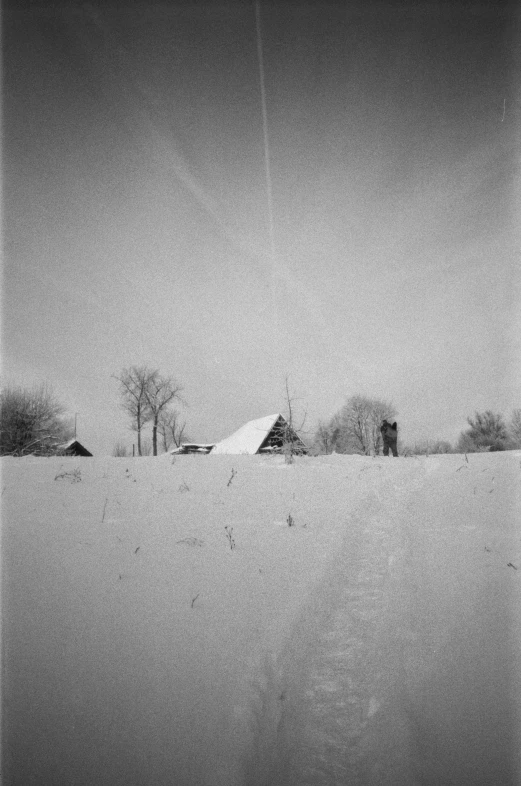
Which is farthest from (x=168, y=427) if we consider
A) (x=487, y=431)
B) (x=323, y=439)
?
(x=487, y=431)

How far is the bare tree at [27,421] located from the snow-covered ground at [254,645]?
858 inches

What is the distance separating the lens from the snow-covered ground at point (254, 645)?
1811 mm

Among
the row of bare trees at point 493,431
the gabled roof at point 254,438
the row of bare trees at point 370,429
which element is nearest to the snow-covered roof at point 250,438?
the gabled roof at point 254,438

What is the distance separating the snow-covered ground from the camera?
5.94 feet

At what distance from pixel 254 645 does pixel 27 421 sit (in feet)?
93.2

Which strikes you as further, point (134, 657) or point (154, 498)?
point (154, 498)

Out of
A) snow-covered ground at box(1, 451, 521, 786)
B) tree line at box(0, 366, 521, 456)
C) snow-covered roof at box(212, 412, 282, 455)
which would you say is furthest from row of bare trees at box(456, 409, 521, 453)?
snow-covered ground at box(1, 451, 521, 786)

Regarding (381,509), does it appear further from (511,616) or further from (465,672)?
(465,672)

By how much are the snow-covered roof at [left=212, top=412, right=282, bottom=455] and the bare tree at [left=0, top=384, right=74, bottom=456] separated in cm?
1340

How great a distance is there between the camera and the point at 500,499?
4859 millimetres

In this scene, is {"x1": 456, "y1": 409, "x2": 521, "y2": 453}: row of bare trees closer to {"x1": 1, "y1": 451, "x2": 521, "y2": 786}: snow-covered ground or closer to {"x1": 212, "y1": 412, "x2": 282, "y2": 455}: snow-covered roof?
{"x1": 212, "y1": 412, "x2": 282, "y2": 455}: snow-covered roof

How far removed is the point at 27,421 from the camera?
80.6ft

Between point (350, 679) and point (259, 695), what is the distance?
73 cm

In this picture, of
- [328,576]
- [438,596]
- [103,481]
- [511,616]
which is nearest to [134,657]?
[328,576]
